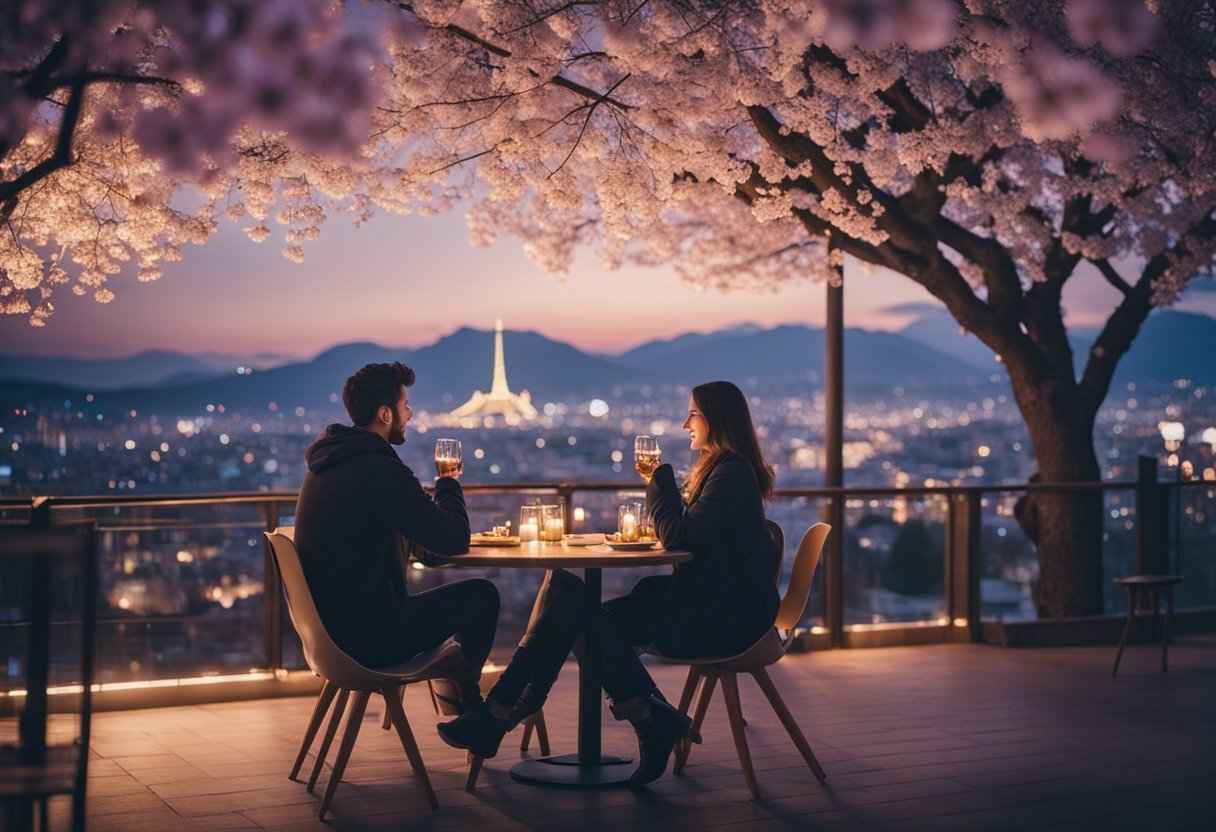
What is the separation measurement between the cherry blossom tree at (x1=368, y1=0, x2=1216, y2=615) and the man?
3.48 meters

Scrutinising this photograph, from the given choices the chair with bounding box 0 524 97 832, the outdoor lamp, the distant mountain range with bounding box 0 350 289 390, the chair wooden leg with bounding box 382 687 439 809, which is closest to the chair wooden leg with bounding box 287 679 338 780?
the chair wooden leg with bounding box 382 687 439 809

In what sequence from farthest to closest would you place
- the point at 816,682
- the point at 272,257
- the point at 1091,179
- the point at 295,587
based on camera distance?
the point at 272,257, the point at 1091,179, the point at 816,682, the point at 295,587

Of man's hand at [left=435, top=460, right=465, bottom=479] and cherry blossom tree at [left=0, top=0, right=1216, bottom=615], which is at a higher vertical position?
cherry blossom tree at [left=0, top=0, right=1216, bottom=615]

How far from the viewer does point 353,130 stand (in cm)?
807

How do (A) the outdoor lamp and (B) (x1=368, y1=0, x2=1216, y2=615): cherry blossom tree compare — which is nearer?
(B) (x1=368, y1=0, x2=1216, y2=615): cherry blossom tree

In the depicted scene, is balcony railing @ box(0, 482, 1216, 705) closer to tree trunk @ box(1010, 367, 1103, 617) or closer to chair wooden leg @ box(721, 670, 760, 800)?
tree trunk @ box(1010, 367, 1103, 617)

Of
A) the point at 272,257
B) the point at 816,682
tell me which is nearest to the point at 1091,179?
the point at 816,682

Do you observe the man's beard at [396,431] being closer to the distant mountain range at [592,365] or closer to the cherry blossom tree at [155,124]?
the cherry blossom tree at [155,124]

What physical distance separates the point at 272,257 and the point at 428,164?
18.7 ft

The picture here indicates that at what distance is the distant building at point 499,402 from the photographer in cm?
990

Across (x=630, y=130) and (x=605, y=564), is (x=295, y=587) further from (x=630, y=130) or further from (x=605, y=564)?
(x=630, y=130)

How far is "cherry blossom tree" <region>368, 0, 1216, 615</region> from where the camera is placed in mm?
7902

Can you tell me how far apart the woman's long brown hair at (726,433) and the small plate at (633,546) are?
0.24 meters

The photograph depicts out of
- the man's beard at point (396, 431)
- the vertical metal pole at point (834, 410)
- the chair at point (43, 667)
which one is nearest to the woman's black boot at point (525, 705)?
the man's beard at point (396, 431)
